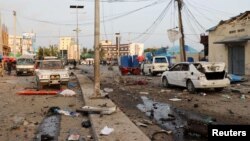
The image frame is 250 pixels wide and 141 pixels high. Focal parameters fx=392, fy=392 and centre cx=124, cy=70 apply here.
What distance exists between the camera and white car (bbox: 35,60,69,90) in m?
22.4

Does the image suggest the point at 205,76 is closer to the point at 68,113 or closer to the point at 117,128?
the point at 68,113

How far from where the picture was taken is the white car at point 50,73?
22.4 m

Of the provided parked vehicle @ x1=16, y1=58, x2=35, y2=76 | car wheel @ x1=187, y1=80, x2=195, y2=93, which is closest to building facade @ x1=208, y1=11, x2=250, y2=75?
car wheel @ x1=187, y1=80, x2=195, y2=93

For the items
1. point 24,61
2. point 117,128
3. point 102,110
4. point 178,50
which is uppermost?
point 178,50

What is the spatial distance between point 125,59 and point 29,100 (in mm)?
24255

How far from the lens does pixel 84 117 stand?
12.6 m

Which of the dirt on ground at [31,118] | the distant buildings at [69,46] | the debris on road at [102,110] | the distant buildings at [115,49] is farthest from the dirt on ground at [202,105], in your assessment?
the distant buildings at [69,46]

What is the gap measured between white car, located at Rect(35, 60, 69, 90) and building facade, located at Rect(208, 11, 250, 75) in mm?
14938

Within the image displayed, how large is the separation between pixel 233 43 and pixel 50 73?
17097 millimetres

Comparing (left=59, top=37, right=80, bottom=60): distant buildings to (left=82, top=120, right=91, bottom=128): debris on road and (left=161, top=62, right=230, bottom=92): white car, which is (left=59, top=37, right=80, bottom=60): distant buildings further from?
(left=82, top=120, right=91, bottom=128): debris on road

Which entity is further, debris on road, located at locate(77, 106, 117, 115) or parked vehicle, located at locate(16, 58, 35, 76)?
parked vehicle, located at locate(16, 58, 35, 76)

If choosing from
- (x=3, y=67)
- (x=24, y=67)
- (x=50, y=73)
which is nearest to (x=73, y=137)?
(x=50, y=73)

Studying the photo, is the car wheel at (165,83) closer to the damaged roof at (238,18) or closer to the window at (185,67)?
the window at (185,67)

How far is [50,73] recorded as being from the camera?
22578 millimetres
